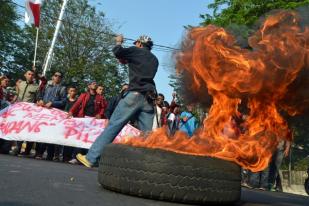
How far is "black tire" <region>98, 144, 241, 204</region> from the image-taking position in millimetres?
4449

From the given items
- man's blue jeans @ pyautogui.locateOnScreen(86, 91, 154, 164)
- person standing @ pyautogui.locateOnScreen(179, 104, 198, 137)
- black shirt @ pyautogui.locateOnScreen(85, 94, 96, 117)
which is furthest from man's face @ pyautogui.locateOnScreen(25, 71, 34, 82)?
man's blue jeans @ pyautogui.locateOnScreen(86, 91, 154, 164)

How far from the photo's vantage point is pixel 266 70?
16.4 ft

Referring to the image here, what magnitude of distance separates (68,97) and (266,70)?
288 inches

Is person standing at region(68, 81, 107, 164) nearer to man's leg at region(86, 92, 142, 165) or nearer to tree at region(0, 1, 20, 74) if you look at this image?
man's leg at region(86, 92, 142, 165)

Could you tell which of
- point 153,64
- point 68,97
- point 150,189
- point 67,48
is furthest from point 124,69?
point 150,189

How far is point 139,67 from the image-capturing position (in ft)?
22.0

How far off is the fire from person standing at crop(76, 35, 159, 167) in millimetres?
1403

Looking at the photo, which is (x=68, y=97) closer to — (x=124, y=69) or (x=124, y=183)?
(x=124, y=183)

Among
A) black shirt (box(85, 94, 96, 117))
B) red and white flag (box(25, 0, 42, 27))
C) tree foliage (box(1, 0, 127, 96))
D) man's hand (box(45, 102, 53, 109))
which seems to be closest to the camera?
man's hand (box(45, 102, 53, 109))

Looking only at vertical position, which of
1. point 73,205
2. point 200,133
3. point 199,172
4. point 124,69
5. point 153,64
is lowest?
point 73,205

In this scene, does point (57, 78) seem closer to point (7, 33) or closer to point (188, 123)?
point (188, 123)

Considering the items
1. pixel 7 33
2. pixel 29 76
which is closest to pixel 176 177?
pixel 29 76

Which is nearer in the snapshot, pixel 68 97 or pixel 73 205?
pixel 73 205

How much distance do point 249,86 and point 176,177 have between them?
1228mm
